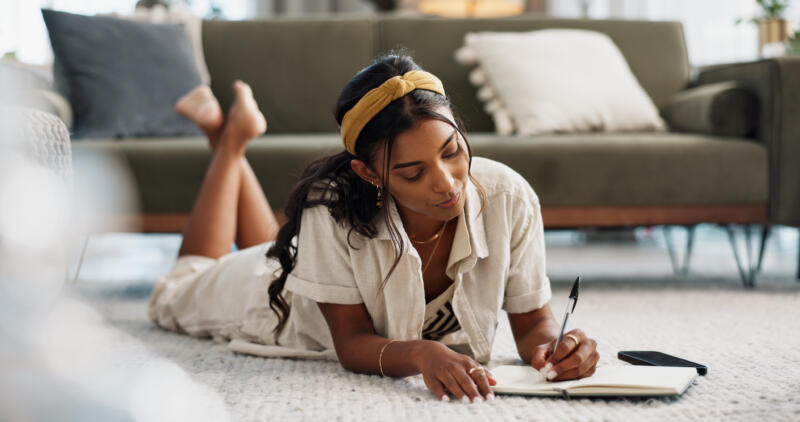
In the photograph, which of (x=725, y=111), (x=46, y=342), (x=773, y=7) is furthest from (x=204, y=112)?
(x=773, y=7)

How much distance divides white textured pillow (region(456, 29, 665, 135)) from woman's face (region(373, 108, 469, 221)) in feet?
3.77

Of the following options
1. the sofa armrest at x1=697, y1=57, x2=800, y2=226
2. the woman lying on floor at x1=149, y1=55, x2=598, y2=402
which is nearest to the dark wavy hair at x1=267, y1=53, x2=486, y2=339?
the woman lying on floor at x1=149, y1=55, x2=598, y2=402

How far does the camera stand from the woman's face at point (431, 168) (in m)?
1.04

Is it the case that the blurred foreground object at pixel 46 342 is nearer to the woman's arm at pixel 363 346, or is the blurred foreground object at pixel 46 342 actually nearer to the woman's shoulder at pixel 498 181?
the woman's arm at pixel 363 346

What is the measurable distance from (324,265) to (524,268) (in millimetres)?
322

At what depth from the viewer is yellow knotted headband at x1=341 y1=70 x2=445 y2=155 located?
1068mm

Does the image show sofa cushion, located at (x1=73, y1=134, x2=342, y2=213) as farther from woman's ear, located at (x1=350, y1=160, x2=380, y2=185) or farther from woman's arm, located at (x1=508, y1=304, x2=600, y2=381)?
woman's arm, located at (x1=508, y1=304, x2=600, y2=381)

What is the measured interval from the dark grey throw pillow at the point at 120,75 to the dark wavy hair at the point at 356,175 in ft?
3.77

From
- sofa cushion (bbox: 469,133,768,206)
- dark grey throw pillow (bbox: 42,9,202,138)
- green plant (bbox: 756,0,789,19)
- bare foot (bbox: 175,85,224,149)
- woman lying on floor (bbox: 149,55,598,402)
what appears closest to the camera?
woman lying on floor (bbox: 149,55,598,402)

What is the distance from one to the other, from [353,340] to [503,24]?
1744 mm

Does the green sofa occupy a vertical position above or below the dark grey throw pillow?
below

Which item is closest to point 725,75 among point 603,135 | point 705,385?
point 603,135

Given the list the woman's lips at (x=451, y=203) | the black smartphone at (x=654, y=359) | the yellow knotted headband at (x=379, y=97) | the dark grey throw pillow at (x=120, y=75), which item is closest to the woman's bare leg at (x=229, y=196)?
the dark grey throw pillow at (x=120, y=75)

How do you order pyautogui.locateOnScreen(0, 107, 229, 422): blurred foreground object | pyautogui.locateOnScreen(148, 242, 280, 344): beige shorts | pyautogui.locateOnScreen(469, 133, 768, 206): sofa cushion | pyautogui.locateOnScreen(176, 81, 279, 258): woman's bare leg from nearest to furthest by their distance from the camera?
pyautogui.locateOnScreen(0, 107, 229, 422): blurred foreground object < pyautogui.locateOnScreen(148, 242, 280, 344): beige shorts < pyautogui.locateOnScreen(176, 81, 279, 258): woman's bare leg < pyautogui.locateOnScreen(469, 133, 768, 206): sofa cushion
